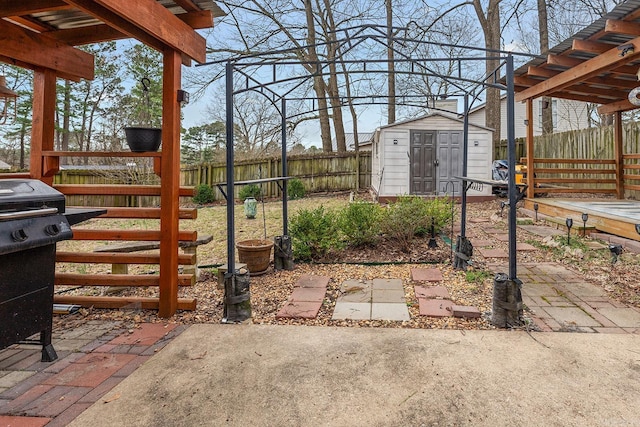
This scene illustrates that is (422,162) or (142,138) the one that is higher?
(422,162)

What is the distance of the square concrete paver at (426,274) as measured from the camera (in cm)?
355

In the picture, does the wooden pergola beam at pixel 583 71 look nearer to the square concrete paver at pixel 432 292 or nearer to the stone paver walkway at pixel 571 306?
the stone paver walkway at pixel 571 306

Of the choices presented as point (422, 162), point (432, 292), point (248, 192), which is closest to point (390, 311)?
point (432, 292)

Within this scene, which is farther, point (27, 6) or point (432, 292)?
point (432, 292)

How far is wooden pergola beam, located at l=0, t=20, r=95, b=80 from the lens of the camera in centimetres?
262

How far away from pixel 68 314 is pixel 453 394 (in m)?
2.86

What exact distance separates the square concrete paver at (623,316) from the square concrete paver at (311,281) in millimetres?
2201

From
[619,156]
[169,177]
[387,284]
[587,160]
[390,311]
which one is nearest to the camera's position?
[169,177]

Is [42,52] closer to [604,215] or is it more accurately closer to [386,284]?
[386,284]

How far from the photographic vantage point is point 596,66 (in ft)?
16.3

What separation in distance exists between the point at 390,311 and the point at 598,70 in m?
4.82

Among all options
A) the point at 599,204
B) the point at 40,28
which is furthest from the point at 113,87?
the point at 599,204

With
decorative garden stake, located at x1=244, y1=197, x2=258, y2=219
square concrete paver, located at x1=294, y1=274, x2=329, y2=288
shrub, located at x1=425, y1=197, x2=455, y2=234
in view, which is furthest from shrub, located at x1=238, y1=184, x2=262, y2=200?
square concrete paver, located at x1=294, y1=274, x2=329, y2=288

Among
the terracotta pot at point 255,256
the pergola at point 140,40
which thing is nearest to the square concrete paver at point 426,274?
the terracotta pot at point 255,256
